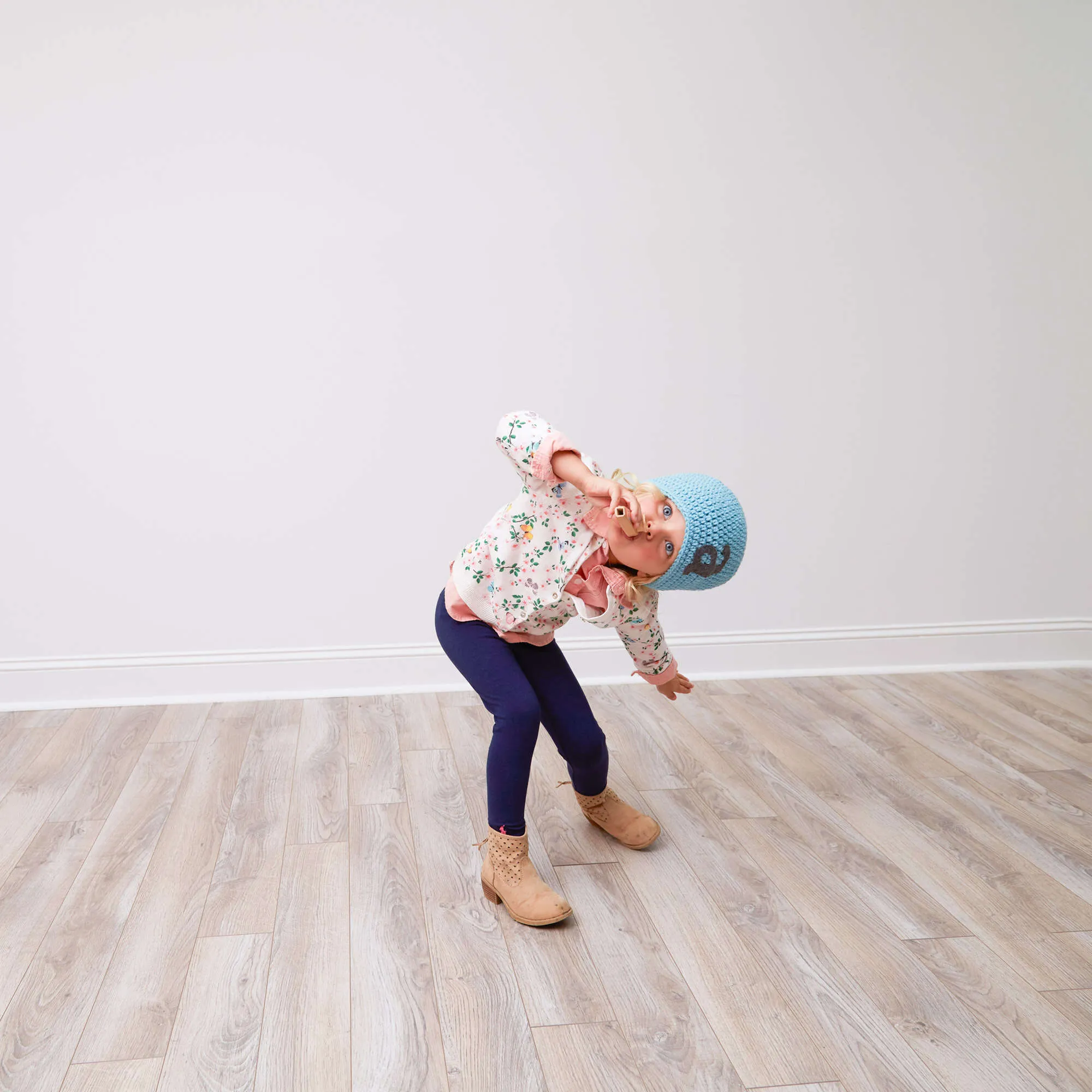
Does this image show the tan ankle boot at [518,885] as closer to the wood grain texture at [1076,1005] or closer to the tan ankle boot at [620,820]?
the tan ankle boot at [620,820]

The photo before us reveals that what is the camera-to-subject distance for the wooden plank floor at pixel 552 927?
1341 millimetres

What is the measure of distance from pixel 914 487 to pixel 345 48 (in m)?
2.01

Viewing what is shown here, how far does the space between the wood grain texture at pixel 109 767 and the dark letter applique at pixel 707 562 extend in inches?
50.9

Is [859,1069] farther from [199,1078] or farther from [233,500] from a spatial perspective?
[233,500]

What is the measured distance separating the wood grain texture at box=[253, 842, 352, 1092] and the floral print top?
539mm

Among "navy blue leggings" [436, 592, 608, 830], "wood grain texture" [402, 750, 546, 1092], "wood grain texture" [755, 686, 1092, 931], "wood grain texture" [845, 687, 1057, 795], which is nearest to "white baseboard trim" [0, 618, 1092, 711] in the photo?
"wood grain texture" [845, 687, 1057, 795]

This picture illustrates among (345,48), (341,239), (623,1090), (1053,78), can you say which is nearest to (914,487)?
(1053,78)

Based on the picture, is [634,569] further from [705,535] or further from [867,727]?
[867,727]

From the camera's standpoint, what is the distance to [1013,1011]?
1447 millimetres

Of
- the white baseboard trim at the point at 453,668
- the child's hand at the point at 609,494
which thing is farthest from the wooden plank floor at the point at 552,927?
the child's hand at the point at 609,494

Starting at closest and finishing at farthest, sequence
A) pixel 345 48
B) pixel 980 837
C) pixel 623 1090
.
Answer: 1. pixel 623 1090
2. pixel 980 837
3. pixel 345 48

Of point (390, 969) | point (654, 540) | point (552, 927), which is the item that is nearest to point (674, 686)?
point (654, 540)

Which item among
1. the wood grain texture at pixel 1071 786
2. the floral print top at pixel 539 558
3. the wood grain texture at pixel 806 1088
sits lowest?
the wood grain texture at pixel 1071 786

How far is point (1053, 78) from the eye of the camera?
2.96 m
